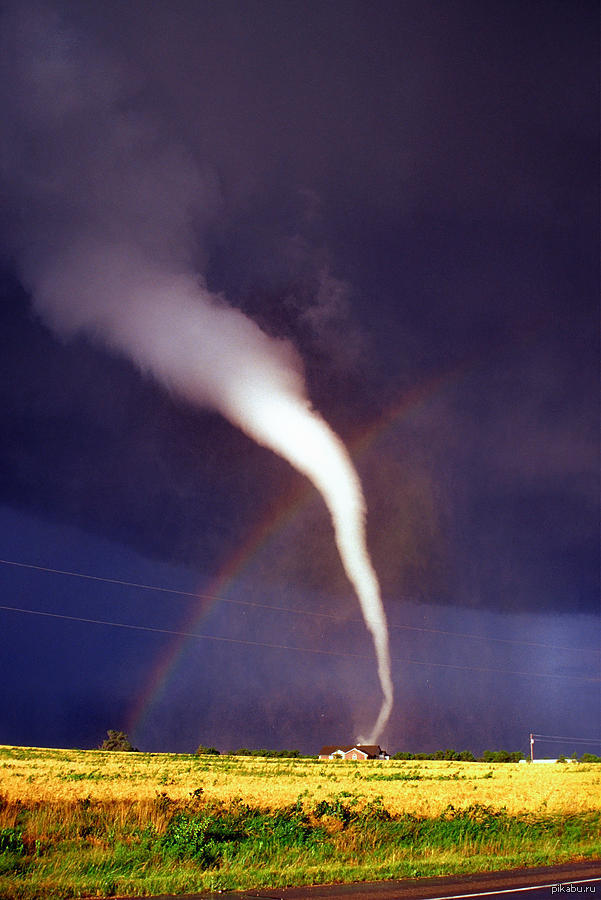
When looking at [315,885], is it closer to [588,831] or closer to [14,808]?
[14,808]

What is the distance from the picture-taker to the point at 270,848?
19.3 metres

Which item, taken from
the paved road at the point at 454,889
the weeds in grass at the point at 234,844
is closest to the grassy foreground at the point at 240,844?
the weeds in grass at the point at 234,844

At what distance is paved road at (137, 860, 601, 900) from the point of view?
1424 centimetres

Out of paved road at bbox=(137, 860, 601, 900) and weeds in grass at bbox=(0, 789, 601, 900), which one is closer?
paved road at bbox=(137, 860, 601, 900)

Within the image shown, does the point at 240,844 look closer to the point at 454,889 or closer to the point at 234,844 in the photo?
the point at 234,844

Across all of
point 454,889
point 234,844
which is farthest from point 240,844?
point 454,889

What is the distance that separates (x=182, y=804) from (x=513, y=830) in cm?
1118

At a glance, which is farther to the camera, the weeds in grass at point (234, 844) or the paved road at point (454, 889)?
the weeds in grass at point (234, 844)

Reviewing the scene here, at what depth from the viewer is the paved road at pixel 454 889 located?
14.2m

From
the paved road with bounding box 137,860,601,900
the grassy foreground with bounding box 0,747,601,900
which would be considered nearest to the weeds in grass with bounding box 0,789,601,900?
the grassy foreground with bounding box 0,747,601,900

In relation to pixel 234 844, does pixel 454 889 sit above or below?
below

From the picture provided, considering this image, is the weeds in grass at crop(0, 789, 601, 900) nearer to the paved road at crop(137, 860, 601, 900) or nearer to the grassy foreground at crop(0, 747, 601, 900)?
the grassy foreground at crop(0, 747, 601, 900)

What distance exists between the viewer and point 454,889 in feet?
50.5

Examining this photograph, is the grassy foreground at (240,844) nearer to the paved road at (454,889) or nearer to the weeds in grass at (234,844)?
the weeds in grass at (234,844)
